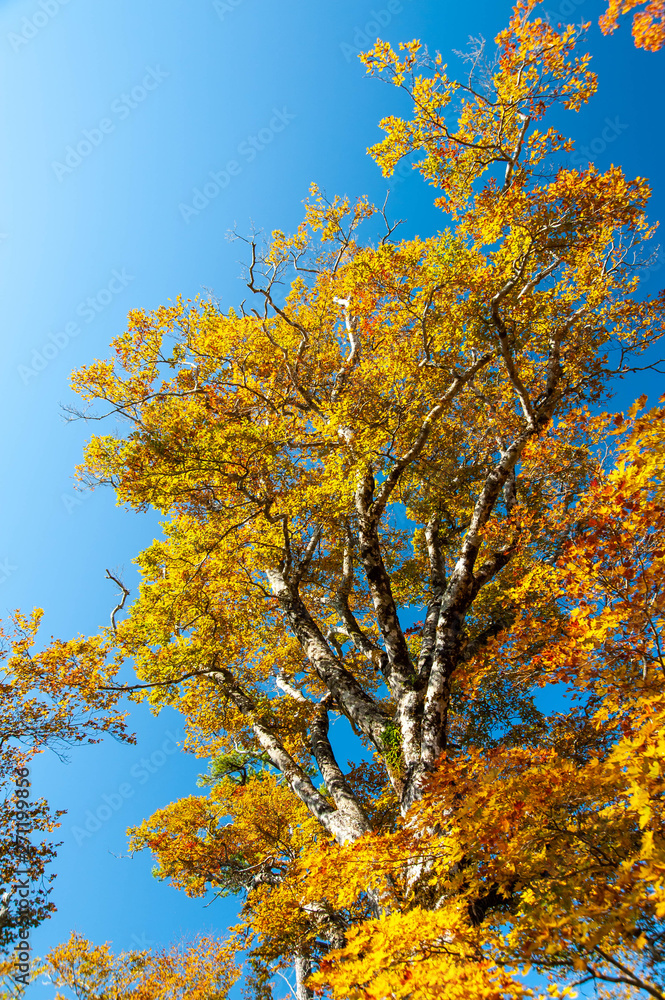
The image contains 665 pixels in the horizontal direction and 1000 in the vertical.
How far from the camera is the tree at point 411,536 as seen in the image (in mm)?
4750

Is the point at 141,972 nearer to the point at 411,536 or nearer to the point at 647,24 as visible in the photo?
the point at 411,536

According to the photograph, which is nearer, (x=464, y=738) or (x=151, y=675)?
(x=151, y=675)

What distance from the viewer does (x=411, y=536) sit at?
37.8ft

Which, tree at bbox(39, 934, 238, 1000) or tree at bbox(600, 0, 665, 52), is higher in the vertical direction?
tree at bbox(600, 0, 665, 52)

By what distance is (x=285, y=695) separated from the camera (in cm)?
987

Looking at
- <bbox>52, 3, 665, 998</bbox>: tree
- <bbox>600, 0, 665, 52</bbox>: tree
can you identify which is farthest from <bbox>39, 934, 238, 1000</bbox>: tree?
<bbox>600, 0, 665, 52</bbox>: tree

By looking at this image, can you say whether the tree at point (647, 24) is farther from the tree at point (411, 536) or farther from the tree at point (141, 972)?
the tree at point (141, 972)

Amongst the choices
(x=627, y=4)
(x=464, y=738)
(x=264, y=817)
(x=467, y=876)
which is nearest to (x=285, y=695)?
(x=264, y=817)

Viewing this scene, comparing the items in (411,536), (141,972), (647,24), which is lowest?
(141,972)

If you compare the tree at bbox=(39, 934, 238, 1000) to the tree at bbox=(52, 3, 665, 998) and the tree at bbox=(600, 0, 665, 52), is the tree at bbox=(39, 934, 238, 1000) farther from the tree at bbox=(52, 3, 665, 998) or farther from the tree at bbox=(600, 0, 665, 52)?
the tree at bbox=(600, 0, 665, 52)

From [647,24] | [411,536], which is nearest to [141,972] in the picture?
[411,536]

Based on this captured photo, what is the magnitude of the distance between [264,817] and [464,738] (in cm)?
447

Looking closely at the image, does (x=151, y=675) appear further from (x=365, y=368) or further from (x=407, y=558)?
(x=365, y=368)

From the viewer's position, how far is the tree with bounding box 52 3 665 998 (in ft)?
15.6
